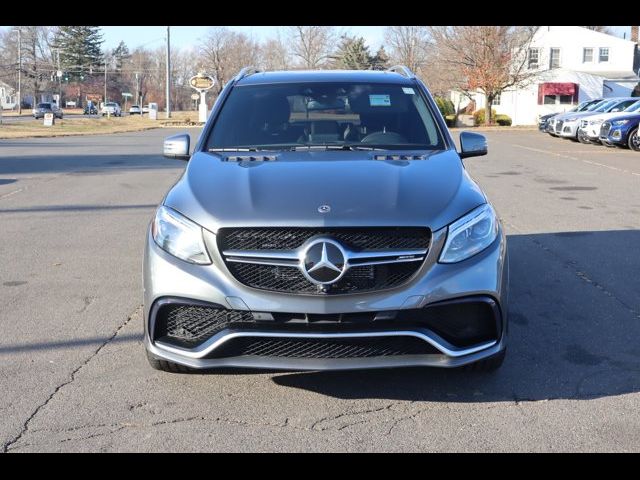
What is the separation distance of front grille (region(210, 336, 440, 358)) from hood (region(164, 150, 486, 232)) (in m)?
0.57

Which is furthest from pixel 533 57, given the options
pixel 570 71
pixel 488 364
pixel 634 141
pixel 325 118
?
pixel 488 364

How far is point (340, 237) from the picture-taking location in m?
3.79

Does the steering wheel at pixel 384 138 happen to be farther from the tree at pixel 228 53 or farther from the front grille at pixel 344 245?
the tree at pixel 228 53

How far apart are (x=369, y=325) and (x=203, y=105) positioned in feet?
178

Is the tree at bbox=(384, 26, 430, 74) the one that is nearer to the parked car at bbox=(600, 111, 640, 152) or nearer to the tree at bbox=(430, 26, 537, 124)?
the tree at bbox=(430, 26, 537, 124)

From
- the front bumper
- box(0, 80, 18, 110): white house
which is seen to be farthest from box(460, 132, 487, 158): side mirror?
box(0, 80, 18, 110): white house

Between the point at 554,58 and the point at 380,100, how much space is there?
183 ft

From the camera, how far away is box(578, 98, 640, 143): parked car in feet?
86.6

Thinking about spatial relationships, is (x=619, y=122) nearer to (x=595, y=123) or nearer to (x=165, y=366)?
(x=595, y=123)

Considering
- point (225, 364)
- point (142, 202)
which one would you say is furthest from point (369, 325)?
point (142, 202)

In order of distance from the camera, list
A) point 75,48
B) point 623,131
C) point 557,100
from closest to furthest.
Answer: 1. point 623,131
2. point 557,100
3. point 75,48

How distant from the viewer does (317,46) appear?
83.5 metres

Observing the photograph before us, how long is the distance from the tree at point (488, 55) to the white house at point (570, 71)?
2.17 m

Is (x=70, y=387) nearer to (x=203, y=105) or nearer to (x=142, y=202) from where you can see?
(x=142, y=202)
